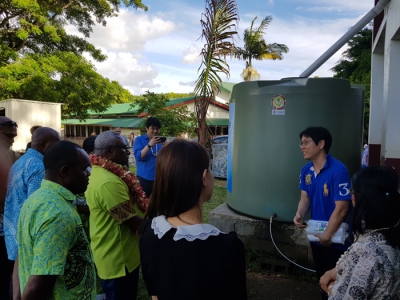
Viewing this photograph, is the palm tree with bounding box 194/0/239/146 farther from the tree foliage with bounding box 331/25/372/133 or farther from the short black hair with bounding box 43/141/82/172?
the tree foliage with bounding box 331/25/372/133

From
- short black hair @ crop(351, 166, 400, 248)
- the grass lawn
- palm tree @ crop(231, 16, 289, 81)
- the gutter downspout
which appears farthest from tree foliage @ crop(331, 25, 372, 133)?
short black hair @ crop(351, 166, 400, 248)

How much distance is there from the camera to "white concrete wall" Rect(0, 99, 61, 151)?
10.8m

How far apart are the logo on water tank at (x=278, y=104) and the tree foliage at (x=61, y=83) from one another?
37.6 feet

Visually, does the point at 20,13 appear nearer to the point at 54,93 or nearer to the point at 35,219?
the point at 54,93

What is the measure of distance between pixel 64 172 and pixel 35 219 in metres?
0.30

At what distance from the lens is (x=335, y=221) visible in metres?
2.88

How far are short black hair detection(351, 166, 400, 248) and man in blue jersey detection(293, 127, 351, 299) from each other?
3.61 ft

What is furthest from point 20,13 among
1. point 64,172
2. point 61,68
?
point 64,172

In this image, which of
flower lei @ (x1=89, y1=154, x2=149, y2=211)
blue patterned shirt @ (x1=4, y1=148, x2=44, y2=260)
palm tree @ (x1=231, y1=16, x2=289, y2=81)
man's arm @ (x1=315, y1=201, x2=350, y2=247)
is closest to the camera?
flower lei @ (x1=89, y1=154, x2=149, y2=211)

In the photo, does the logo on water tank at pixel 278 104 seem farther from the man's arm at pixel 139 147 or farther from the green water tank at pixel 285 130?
the man's arm at pixel 139 147

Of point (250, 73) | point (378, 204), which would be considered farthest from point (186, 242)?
point (250, 73)

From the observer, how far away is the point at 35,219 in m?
1.64

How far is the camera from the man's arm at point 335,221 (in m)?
2.87

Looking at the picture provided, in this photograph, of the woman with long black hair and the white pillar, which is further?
the white pillar
